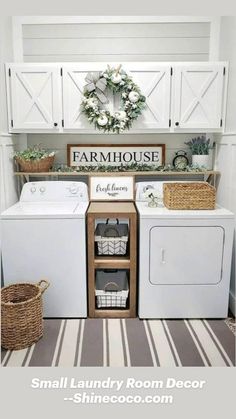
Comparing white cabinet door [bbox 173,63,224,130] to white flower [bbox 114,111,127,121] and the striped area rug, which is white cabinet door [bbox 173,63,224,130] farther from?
the striped area rug

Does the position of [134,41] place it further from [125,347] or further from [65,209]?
[125,347]

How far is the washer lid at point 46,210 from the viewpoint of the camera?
250 centimetres

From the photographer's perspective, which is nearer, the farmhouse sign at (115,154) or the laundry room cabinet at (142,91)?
the laundry room cabinet at (142,91)

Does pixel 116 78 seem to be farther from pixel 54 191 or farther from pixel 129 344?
pixel 129 344

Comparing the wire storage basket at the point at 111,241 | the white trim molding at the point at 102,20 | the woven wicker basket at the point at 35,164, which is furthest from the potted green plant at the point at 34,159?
the white trim molding at the point at 102,20

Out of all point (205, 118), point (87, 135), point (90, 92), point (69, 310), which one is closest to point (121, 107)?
point (90, 92)

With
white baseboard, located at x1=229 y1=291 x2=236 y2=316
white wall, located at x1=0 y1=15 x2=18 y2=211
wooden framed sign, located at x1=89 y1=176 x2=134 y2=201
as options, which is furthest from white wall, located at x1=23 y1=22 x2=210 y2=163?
white baseboard, located at x1=229 y1=291 x2=236 y2=316

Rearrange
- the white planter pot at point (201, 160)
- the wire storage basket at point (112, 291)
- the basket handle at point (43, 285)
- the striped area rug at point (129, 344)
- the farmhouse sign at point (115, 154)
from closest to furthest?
1. the striped area rug at point (129, 344)
2. the basket handle at point (43, 285)
3. the wire storage basket at point (112, 291)
4. the white planter pot at point (201, 160)
5. the farmhouse sign at point (115, 154)

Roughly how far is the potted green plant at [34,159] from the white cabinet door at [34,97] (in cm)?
20

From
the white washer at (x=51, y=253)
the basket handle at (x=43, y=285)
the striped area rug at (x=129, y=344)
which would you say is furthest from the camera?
the white washer at (x=51, y=253)

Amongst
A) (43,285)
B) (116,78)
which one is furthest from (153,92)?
(43,285)

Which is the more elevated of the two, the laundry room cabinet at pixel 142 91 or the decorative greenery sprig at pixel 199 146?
the laundry room cabinet at pixel 142 91

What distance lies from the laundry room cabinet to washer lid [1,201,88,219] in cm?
62

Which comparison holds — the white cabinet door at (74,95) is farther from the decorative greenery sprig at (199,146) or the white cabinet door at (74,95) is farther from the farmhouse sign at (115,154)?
the decorative greenery sprig at (199,146)
